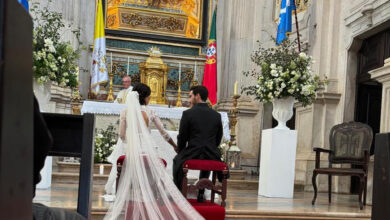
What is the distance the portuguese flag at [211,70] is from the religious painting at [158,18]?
97 centimetres

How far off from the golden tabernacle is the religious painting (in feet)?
3.12

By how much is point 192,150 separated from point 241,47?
6606 millimetres

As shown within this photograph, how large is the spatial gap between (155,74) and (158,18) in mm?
1740

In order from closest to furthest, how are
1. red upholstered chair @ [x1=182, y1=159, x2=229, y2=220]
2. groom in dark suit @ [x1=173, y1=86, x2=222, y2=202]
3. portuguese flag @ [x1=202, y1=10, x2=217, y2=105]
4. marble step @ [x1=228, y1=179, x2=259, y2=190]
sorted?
red upholstered chair @ [x1=182, y1=159, x2=229, y2=220], groom in dark suit @ [x1=173, y1=86, x2=222, y2=202], marble step @ [x1=228, y1=179, x2=259, y2=190], portuguese flag @ [x1=202, y1=10, x2=217, y2=105]

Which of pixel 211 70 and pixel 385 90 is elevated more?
pixel 211 70

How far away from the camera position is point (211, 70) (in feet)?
38.6

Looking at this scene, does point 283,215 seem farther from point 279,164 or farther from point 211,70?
point 211,70

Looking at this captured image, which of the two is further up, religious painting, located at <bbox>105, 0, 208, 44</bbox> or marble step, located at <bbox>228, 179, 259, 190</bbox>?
religious painting, located at <bbox>105, 0, 208, 44</bbox>

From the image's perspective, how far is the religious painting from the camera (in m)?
12.4

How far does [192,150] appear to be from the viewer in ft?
17.3

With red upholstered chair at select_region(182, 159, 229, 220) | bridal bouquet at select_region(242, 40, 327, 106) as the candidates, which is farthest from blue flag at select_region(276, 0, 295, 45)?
red upholstered chair at select_region(182, 159, 229, 220)

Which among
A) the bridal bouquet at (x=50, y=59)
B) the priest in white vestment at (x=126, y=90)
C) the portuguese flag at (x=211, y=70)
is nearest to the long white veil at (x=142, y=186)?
the bridal bouquet at (x=50, y=59)

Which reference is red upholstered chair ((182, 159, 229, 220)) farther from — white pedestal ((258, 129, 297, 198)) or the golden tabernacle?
the golden tabernacle

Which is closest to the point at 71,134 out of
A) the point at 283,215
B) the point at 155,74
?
the point at 283,215
